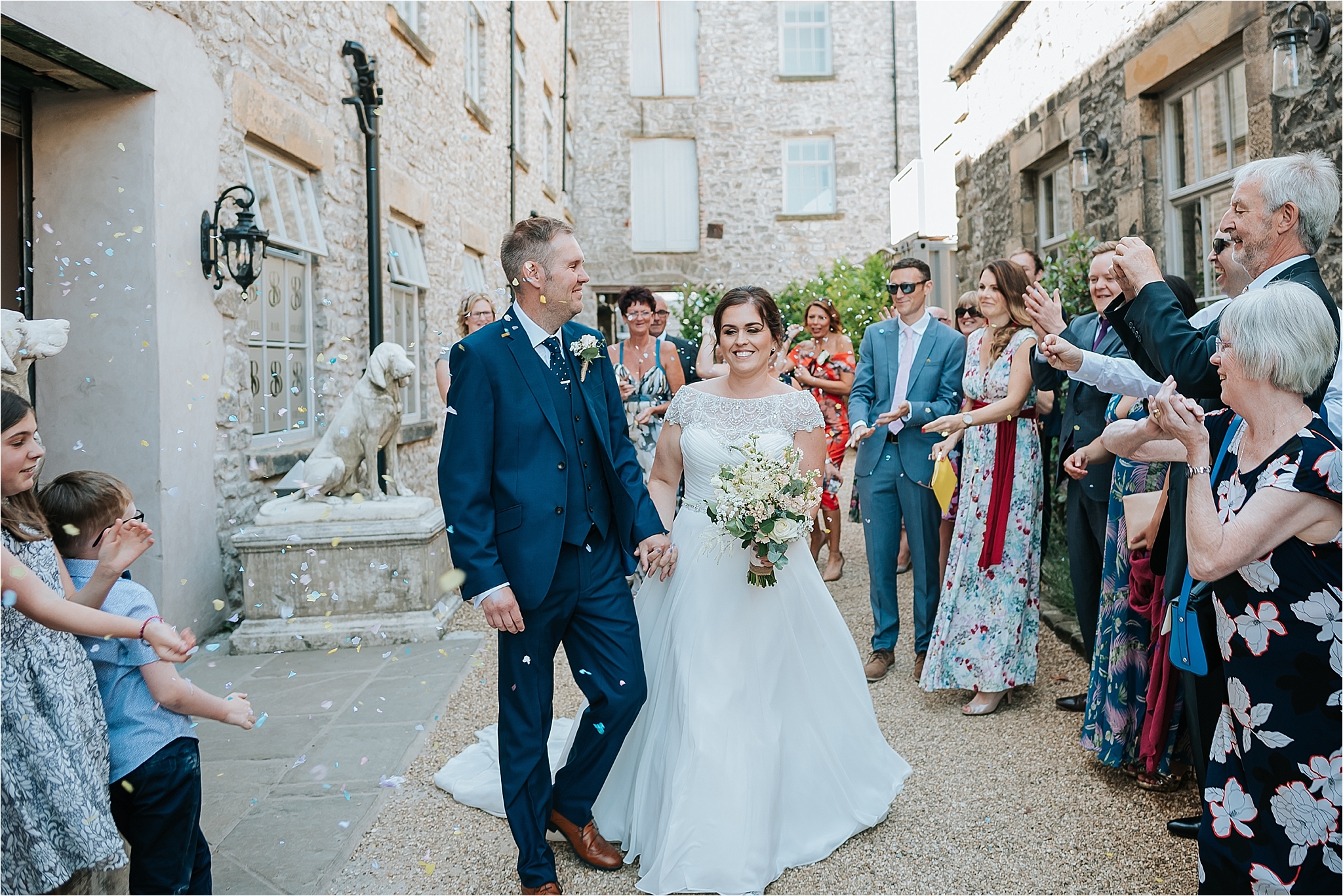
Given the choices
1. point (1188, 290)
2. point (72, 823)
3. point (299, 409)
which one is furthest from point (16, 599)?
point (299, 409)

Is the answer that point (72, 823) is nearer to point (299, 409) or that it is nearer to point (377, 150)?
point (299, 409)

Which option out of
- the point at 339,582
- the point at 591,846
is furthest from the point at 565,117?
the point at 591,846

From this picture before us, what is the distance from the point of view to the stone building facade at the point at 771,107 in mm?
19969

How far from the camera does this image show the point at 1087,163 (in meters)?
7.06

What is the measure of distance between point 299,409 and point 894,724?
4.88 m

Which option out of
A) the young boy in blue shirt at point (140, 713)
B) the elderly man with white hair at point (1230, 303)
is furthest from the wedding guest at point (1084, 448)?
the young boy in blue shirt at point (140, 713)

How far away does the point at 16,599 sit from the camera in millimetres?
2047

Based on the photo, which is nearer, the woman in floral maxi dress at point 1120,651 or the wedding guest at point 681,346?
the woman in floral maxi dress at point 1120,651


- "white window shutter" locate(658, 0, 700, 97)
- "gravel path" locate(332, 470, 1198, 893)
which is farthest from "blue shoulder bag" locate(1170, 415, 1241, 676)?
"white window shutter" locate(658, 0, 700, 97)

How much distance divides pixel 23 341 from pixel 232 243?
342 cm

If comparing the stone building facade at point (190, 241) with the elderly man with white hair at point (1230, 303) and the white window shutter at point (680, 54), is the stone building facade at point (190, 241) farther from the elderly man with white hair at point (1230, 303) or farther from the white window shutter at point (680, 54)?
the white window shutter at point (680, 54)

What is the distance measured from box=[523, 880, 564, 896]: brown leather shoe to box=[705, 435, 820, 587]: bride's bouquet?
1094mm

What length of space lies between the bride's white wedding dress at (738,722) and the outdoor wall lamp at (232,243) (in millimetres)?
3405

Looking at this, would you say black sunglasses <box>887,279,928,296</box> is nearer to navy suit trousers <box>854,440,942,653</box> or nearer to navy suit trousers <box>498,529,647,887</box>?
navy suit trousers <box>854,440,942,653</box>
